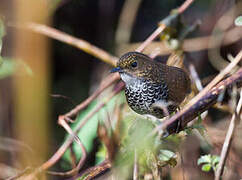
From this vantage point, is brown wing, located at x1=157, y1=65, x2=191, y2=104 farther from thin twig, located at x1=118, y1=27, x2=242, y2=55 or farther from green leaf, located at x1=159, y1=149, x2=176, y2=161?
thin twig, located at x1=118, y1=27, x2=242, y2=55

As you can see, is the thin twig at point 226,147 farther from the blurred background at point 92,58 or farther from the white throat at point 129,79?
the white throat at point 129,79

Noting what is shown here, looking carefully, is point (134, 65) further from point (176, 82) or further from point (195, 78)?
point (195, 78)

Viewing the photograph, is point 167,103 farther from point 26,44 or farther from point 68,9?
point 68,9

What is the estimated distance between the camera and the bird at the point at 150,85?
319cm

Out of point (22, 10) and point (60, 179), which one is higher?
point (60, 179)

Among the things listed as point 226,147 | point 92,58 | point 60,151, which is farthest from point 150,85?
point 92,58

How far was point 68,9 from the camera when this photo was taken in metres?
5.75

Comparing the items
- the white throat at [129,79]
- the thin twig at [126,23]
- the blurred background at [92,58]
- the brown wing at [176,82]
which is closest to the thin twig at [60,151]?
the blurred background at [92,58]

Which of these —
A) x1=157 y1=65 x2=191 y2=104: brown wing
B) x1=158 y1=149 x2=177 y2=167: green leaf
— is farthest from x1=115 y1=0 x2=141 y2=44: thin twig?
x1=158 y1=149 x2=177 y2=167: green leaf

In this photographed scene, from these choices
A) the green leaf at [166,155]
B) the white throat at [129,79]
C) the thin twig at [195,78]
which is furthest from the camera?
the thin twig at [195,78]

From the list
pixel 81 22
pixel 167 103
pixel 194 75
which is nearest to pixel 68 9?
pixel 81 22

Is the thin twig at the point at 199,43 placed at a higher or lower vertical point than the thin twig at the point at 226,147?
higher

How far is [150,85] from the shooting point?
3262 millimetres

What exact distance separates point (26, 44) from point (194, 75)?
1855 millimetres
